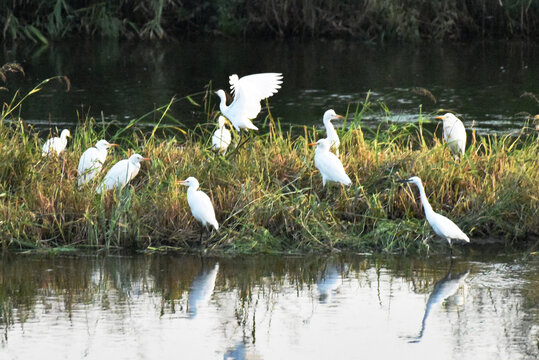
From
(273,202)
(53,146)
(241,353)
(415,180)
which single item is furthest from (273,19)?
(241,353)

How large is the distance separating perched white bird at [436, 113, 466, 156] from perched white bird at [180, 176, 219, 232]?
2.80 m

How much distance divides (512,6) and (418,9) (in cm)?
209

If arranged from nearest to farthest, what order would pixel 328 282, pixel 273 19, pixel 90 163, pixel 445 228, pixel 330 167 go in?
pixel 328 282, pixel 445 228, pixel 330 167, pixel 90 163, pixel 273 19

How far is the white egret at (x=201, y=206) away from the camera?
7.52m

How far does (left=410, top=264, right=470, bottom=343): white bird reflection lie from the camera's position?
6.40 meters

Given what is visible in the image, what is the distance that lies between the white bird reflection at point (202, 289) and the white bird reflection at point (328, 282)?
0.69 meters

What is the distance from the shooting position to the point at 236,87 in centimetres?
927

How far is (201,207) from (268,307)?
1.36m

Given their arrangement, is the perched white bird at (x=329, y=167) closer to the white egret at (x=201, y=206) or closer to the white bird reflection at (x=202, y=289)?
the white egret at (x=201, y=206)

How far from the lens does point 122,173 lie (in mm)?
8234

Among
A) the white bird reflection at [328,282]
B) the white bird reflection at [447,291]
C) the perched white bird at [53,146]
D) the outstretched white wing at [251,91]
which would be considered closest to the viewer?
the white bird reflection at [447,291]

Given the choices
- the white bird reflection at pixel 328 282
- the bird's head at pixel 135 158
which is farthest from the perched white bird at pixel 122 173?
the white bird reflection at pixel 328 282

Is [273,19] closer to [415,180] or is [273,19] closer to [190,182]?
[190,182]

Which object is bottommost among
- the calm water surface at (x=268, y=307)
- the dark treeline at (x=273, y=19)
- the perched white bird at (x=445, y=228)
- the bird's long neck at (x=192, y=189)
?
the calm water surface at (x=268, y=307)
